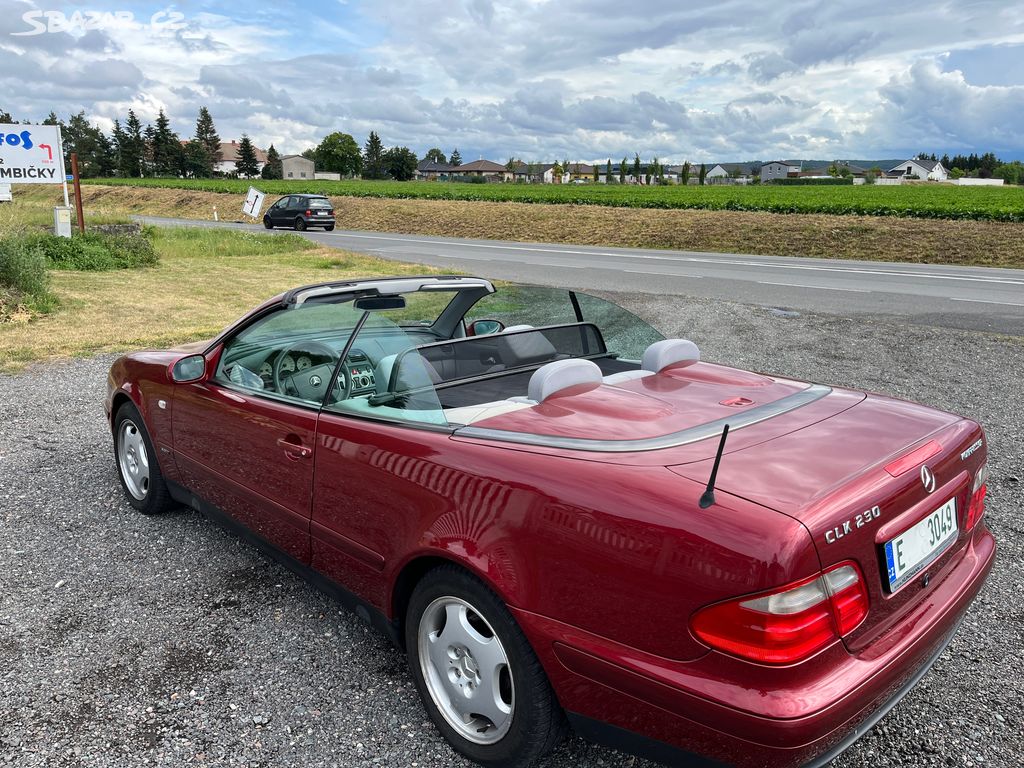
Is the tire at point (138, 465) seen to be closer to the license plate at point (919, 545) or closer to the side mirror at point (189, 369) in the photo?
the side mirror at point (189, 369)

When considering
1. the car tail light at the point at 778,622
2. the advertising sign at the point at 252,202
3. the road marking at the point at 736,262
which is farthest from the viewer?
the advertising sign at the point at 252,202

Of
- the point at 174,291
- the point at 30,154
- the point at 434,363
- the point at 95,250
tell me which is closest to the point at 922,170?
the point at 30,154

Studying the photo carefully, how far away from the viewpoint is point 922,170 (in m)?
151

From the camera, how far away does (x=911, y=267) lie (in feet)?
60.3

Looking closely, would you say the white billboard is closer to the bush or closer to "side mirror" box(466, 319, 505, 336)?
the bush

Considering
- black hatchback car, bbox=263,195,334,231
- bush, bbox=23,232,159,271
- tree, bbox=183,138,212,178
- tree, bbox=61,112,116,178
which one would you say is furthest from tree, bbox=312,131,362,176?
bush, bbox=23,232,159,271

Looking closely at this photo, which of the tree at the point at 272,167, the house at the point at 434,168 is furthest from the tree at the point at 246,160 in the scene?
the house at the point at 434,168

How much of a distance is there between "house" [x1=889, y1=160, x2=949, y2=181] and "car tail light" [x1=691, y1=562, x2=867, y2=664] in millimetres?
163708

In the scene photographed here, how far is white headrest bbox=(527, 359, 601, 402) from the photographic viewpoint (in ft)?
8.89

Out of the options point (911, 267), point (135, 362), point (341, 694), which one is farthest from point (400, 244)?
point (341, 694)

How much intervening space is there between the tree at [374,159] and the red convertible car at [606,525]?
399ft

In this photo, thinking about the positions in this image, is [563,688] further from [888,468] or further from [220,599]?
[220,599]

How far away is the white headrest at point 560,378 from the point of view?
8.89 ft

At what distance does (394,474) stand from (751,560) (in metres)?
1.24
